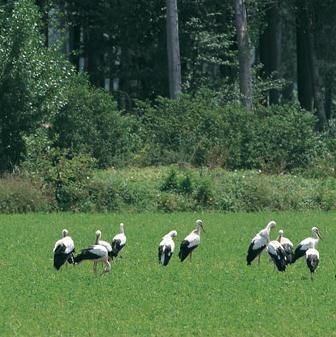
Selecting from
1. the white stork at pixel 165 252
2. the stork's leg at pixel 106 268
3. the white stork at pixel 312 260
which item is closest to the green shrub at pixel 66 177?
the white stork at pixel 165 252

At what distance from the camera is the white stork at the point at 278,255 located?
23.4 meters

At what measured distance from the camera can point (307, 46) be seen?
6300 centimetres

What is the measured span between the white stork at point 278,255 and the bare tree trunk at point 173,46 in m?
26.7

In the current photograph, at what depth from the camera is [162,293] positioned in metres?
21.1

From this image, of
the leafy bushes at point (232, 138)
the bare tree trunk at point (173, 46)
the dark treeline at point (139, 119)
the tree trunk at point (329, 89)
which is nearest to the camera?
the dark treeline at point (139, 119)

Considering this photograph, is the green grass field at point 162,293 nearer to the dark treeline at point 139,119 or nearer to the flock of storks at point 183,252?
the flock of storks at point 183,252

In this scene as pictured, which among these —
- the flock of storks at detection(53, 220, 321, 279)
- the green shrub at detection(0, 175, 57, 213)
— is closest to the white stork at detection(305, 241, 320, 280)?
the flock of storks at detection(53, 220, 321, 279)

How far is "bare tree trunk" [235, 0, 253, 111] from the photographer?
50781 millimetres

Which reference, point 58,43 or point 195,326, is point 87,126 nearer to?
point 58,43

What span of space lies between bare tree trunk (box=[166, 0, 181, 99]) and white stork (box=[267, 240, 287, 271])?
26731 mm

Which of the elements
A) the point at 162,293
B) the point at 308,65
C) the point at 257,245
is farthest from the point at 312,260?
the point at 308,65

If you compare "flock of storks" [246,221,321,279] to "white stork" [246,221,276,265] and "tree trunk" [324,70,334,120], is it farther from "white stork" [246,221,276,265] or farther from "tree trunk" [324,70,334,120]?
"tree trunk" [324,70,334,120]

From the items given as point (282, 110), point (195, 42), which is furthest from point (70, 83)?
point (195, 42)

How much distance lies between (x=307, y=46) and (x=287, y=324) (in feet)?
151
